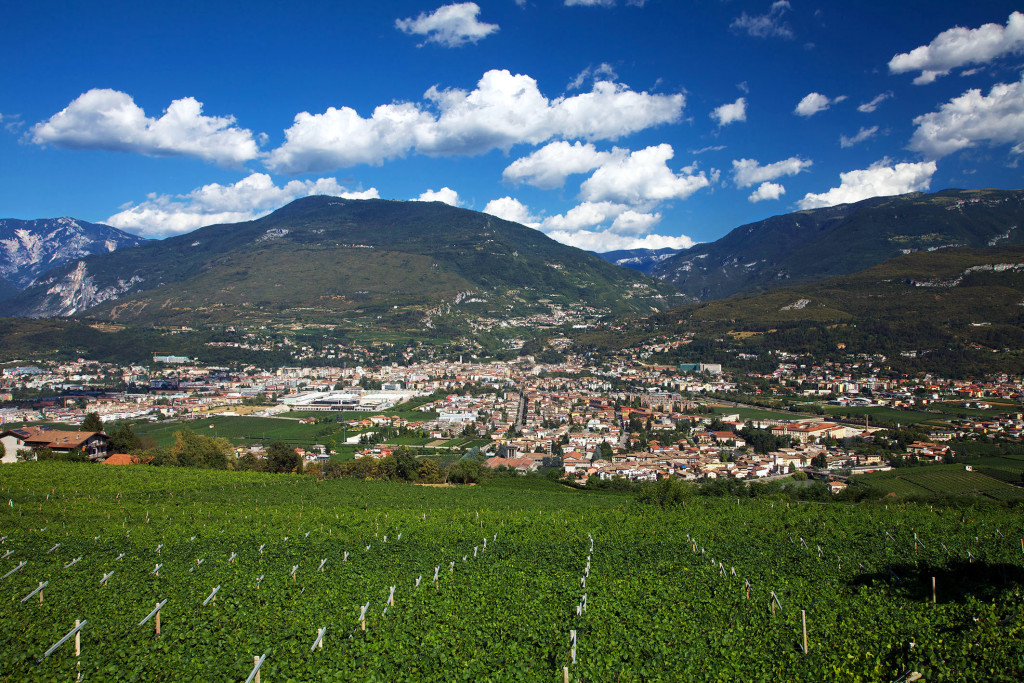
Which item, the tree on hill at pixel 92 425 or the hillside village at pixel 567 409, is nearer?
the tree on hill at pixel 92 425

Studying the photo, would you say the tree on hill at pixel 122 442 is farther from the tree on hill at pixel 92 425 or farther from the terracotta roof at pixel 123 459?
the terracotta roof at pixel 123 459

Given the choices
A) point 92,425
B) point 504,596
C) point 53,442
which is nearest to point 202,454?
point 53,442

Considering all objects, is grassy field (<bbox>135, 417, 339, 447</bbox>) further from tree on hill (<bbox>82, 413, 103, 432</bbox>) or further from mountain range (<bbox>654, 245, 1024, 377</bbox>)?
mountain range (<bbox>654, 245, 1024, 377</bbox>)

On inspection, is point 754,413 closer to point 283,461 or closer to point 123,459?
point 283,461

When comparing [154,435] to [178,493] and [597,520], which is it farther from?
[597,520]

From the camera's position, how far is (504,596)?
9797 mm

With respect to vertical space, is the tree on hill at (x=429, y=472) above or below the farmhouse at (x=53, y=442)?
below

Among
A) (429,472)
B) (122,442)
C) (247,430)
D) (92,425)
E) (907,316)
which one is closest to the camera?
(429,472)

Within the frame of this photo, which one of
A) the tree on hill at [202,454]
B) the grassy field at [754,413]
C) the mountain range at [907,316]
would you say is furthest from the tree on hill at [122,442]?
the mountain range at [907,316]

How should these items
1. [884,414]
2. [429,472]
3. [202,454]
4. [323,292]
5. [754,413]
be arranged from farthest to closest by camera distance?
[323,292] < [754,413] < [884,414] < [202,454] < [429,472]

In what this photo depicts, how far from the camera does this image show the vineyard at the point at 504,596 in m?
7.05

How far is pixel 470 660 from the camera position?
7.27 meters

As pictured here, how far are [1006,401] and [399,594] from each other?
238 ft

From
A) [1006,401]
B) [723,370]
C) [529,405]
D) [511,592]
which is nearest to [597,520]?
[511,592]
